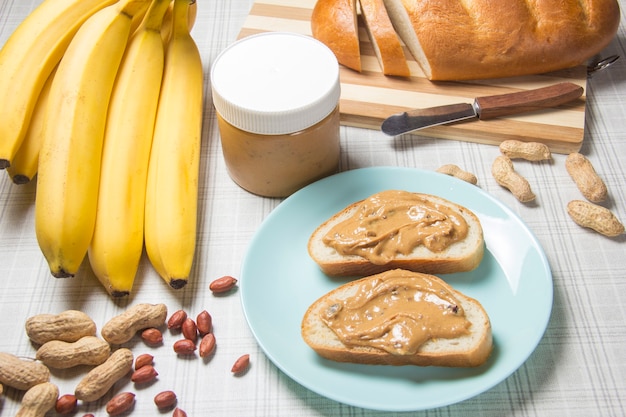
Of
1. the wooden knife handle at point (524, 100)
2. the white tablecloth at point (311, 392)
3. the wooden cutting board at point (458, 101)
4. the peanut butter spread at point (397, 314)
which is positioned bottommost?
the white tablecloth at point (311, 392)

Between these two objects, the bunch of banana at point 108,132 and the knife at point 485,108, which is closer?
the bunch of banana at point 108,132

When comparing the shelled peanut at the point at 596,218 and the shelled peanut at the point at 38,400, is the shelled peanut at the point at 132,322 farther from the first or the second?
the shelled peanut at the point at 596,218

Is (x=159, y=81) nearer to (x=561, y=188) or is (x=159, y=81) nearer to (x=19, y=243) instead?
(x=19, y=243)

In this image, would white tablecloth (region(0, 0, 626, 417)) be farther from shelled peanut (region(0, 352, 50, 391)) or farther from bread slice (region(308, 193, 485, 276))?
bread slice (region(308, 193, 485, 276))

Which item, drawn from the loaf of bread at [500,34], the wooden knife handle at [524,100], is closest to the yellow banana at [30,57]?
the loaf of bread at [500,34]

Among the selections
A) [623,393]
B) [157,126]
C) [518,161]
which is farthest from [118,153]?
[623,393]

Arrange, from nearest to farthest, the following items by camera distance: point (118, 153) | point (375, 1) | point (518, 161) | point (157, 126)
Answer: point (118, 153), point (157, 126), point (518, 161), point (375, 1)
